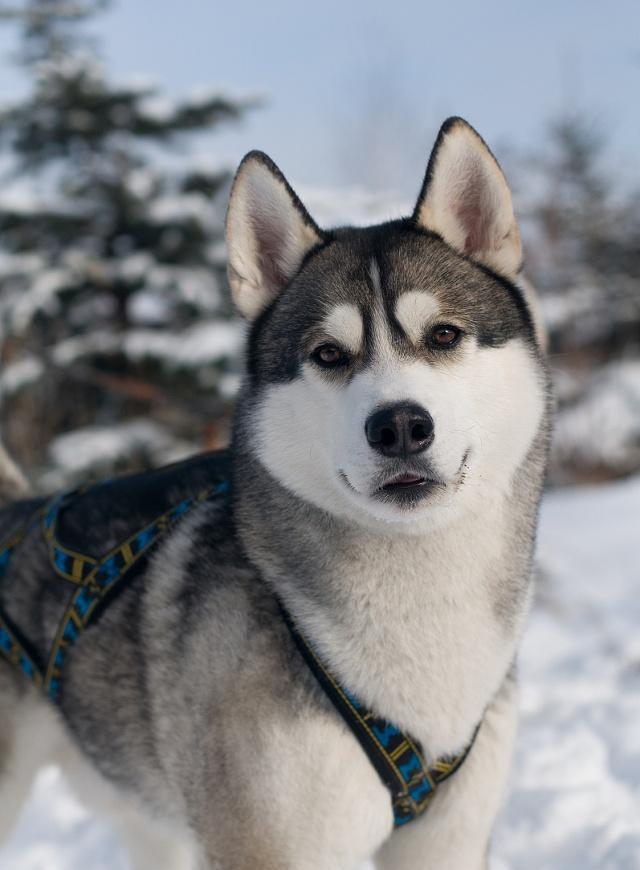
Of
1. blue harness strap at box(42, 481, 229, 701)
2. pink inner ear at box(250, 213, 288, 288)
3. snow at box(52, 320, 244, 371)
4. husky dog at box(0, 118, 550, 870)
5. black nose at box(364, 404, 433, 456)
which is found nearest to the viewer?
black nose at box(364, 404, 433, 456)

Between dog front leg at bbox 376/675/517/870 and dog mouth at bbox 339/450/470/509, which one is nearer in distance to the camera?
dog mouth at bbox 339/450/470/509

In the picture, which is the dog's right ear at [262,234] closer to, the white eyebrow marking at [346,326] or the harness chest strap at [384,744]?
the white eyebrow marking at [346,326]

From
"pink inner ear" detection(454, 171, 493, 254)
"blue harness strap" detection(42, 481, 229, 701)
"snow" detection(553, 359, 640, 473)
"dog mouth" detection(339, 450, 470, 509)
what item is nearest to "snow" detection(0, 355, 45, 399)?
"snow" detection(553, 359, 640, 473)

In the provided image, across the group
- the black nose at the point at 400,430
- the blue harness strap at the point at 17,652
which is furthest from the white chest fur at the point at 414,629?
the blue harness strap at the point at 17,652

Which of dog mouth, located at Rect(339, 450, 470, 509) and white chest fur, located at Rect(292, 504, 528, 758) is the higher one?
dog mouth, located at Rect(339, 450, 470, 509)

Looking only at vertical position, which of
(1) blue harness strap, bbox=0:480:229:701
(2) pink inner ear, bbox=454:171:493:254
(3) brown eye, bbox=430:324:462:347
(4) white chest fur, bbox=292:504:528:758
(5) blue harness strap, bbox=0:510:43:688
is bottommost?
(5) blue harness strap, bbox=0:510:43:688

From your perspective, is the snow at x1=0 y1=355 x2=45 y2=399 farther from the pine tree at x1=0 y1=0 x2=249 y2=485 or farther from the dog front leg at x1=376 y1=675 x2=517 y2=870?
the dog front leg at x1=376 y1=675 x2=517 y2=870

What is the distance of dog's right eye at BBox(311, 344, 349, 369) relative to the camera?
78.0 inches

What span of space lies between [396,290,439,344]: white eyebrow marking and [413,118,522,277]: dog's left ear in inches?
10.7

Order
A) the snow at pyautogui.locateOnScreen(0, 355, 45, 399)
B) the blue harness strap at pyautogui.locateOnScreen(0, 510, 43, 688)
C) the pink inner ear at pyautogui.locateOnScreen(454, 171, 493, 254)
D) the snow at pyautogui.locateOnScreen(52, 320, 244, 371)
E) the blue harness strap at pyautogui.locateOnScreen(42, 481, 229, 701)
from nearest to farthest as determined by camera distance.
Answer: the pink inner ear at pyautogui.locateOnScreen(454, 171, 493, 254) → the blue harness strap at pyautogui.locateOnScreen(42, 481, 229, 701) → the blue harness strap at pyautogui.locateOnScreen(0, 510, 43, 688) → the snow at pyautogui.locateOnScreen(52, 320, 244, 371) → the snow at pyautogui.locateOnScreen(0, 355, 45, 399)

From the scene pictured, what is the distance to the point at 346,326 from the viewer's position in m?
1.98

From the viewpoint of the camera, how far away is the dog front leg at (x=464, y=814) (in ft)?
6.86

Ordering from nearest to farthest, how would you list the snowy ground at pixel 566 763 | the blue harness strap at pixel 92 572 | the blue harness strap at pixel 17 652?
the blue harness strap at pixel 92 572 < the blue harness strap at pixel 17 652 < the snowy ground at pixel 566 763

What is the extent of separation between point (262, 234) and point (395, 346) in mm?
548
